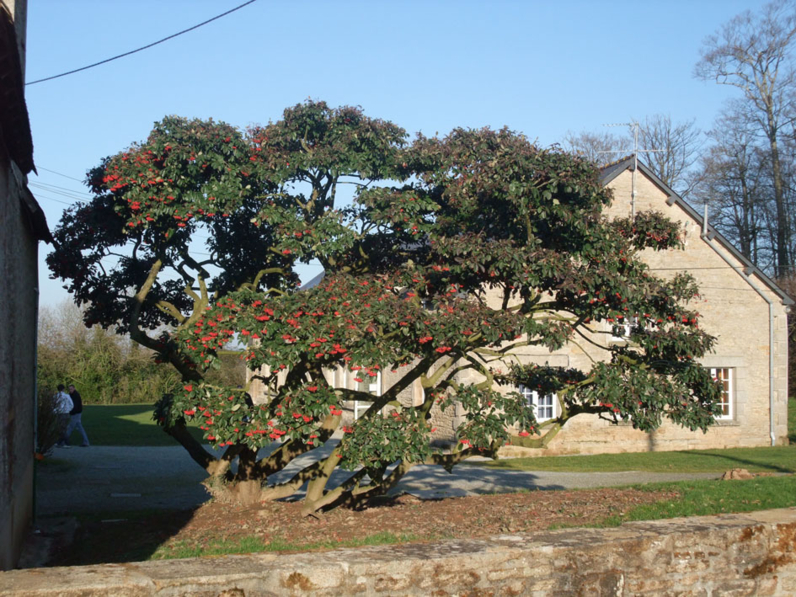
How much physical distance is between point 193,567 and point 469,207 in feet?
17.5

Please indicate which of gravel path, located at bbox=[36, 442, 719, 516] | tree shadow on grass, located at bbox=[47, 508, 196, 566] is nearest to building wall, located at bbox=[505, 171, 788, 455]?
gravel path, located at bbox=[36, 442, 719, 516]

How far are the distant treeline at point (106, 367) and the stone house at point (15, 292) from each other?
73.8 ft

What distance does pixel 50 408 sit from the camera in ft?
47.3

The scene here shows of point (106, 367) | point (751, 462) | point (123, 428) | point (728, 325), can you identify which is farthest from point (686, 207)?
point (106, 367)

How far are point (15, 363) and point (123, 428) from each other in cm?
1657

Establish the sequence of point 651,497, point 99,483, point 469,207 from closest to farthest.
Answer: point 469,207 → point 651,497 → point 99,483

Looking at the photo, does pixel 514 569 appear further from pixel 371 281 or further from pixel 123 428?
pixel 123 428

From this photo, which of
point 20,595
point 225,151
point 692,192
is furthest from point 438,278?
point 692,192

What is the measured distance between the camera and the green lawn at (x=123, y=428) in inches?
803

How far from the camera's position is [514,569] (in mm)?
4383

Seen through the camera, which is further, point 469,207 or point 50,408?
point 50,408

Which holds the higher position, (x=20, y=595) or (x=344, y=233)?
(x=344, y=233)

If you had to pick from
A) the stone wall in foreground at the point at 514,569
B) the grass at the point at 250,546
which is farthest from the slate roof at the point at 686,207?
the stone wall in foreground at the point at 514,569

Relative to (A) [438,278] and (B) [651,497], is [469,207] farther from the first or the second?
(B) [651,497]
